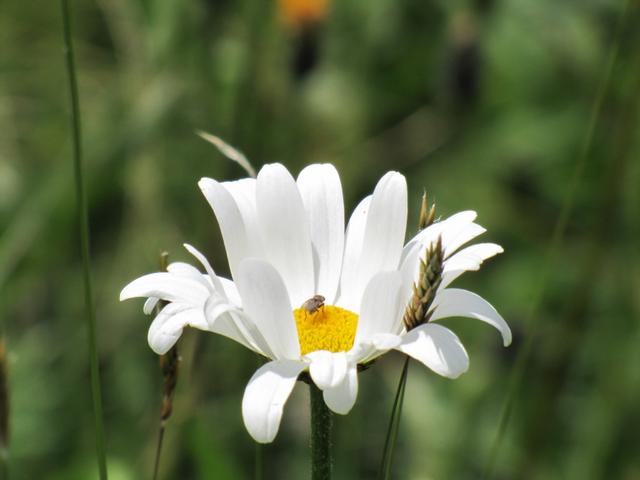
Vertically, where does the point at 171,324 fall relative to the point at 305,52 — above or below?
below

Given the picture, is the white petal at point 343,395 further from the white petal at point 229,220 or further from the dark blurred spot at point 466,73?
the dark blurred spot at point 466,73

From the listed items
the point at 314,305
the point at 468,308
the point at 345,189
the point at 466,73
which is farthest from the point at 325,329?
the point at 345,189

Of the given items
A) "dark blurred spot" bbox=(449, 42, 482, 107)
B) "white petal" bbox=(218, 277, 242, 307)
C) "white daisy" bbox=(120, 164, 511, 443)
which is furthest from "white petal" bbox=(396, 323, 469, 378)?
"dark blurred spot" bbox=(449, 42, 482, 107)

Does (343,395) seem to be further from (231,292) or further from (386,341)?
(231,292)

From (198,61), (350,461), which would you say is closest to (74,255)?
(198,61)

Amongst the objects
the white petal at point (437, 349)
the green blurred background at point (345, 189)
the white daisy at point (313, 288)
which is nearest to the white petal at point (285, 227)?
the white daisy at point (313, 288)

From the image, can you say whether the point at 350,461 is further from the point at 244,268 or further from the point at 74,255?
the point at 244,268

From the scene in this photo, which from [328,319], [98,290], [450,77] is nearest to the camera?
[328,319]
